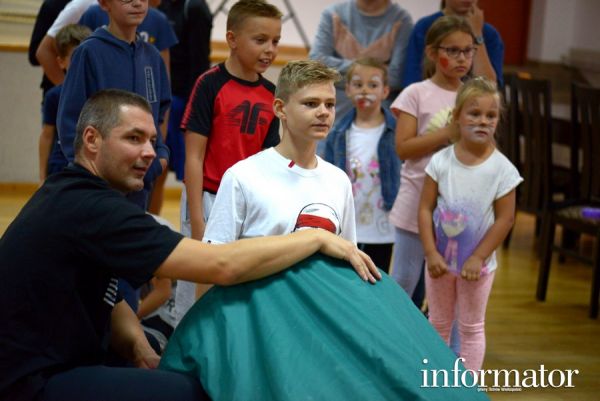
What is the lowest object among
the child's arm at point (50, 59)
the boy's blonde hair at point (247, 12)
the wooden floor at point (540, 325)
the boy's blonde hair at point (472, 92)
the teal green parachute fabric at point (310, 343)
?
the wooden floor at point (540, 325)

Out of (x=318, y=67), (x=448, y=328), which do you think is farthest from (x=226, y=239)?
Answer: (x=448, y=328)

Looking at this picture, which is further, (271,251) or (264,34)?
(264,34)

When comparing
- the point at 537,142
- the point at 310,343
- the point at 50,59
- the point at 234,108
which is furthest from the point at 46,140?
the point at 537,142

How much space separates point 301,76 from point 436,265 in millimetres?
1023

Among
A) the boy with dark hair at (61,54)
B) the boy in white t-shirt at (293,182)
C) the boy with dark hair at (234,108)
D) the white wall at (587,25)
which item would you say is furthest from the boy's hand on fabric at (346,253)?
the white wall at (587,25)

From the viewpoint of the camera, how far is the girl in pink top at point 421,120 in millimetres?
3744

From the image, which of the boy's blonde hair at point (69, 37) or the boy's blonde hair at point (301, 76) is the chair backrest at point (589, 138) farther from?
the boy's blonde hair at point (301, 76)

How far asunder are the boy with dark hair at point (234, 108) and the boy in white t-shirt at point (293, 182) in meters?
0.51

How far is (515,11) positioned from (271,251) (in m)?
8.04

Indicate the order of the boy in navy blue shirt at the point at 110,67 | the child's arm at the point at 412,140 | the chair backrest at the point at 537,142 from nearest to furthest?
the boy in navy blue shirt at the point at 110,67
the child's arm at the point at 412,140
the chair backrest at the point at 537,142

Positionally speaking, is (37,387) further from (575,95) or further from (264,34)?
(575,95)

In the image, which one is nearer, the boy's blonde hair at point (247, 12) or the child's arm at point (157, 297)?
the boy's blonde hair at point (247, 12)

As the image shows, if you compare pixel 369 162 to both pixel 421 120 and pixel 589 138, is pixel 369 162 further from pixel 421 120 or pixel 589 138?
pixel 589 138

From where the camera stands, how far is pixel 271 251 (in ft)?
7.45
